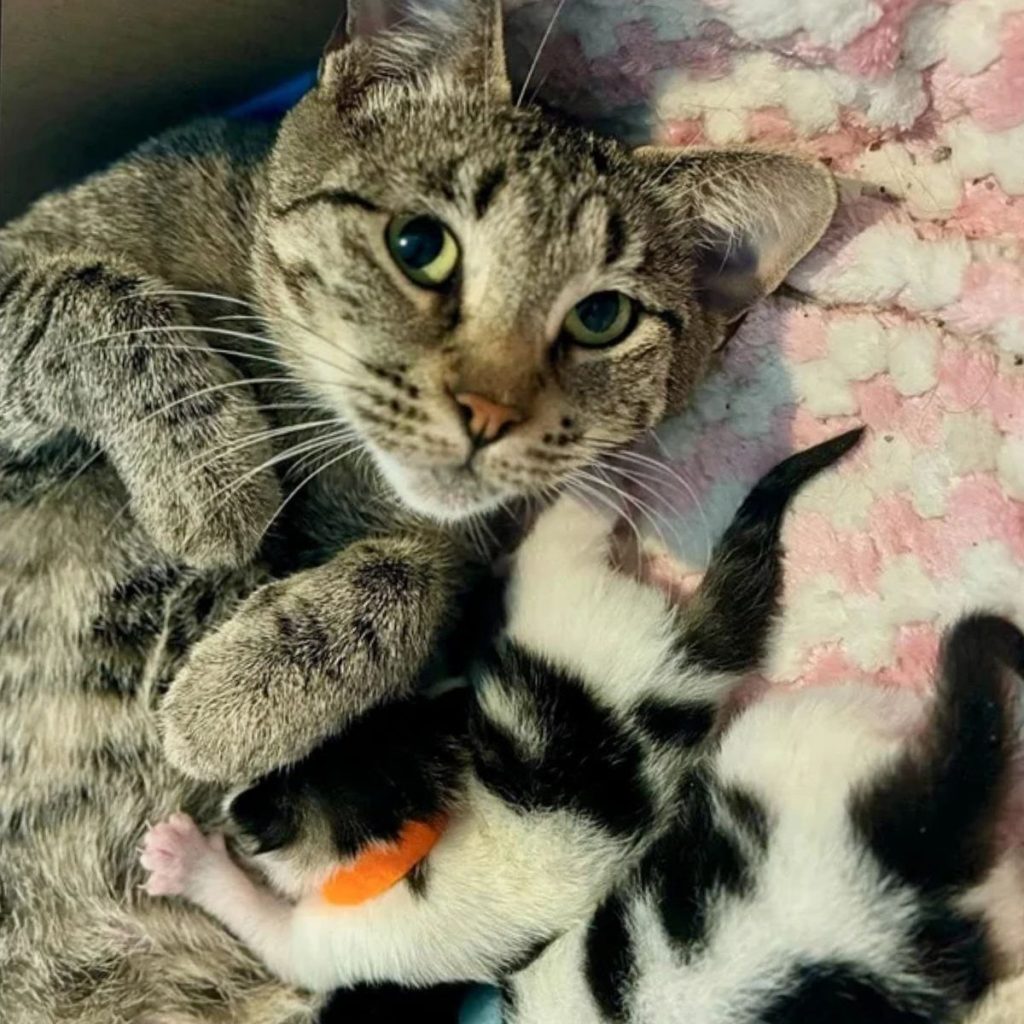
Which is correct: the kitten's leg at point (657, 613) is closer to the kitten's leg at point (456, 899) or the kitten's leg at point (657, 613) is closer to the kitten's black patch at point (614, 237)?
the kitten's leg at point (456, 899)

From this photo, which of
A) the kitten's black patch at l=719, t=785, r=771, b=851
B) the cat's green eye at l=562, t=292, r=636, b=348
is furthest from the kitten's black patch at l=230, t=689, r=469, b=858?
the cat's green eye at l=562, t=292, r=636, b=348

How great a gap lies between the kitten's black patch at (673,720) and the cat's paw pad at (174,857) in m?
0.45

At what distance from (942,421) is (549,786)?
52cm

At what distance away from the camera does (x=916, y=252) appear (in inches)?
50.4

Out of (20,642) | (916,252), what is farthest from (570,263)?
(20,642)

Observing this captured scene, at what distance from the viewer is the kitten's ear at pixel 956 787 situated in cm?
110

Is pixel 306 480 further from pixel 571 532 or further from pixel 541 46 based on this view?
pixel 541 46

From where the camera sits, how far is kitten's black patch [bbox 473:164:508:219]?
1.15 meters

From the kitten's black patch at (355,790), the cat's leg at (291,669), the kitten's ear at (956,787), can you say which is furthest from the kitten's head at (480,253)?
the kitten's ear at (956,787)

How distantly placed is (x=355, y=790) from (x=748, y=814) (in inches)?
14.5

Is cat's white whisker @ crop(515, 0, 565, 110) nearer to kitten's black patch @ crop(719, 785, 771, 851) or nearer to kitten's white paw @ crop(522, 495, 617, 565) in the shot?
kitten's white paw @ crop(522, 495, 617, 565)

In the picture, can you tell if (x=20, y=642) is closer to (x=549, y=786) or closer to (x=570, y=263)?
(x=549, y=786)

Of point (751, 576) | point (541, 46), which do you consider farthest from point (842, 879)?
point (541, 46)

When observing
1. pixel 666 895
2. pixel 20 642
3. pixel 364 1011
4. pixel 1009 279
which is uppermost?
pixel 1009 279
